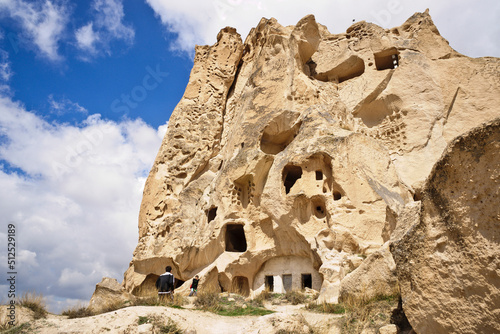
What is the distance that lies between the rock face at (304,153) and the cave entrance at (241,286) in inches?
1.5

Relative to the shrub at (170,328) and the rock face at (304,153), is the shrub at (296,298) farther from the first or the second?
the shrub at (170,328)

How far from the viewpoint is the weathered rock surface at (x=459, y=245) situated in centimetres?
343

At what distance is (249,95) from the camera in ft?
51.4

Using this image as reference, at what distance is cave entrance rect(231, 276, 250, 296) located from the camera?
12.5m

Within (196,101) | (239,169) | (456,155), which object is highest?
(196,101)

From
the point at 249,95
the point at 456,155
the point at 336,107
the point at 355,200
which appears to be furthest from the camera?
the point at 249,95

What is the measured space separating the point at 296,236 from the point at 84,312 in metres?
6.25

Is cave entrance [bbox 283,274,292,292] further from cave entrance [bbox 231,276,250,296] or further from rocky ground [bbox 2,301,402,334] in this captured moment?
rocky ground [bbox 2,301,402,334]

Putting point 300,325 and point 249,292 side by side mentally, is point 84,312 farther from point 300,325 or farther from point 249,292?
point 249,292

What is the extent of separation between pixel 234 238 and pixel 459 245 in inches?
442

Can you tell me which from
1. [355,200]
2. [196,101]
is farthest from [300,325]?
[196,101]

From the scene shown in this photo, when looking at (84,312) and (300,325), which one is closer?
(300,325)

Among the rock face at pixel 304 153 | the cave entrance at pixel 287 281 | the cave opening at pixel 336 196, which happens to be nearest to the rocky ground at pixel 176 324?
the rock face at pixel 304 153

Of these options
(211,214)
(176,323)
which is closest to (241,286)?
(211,214)
